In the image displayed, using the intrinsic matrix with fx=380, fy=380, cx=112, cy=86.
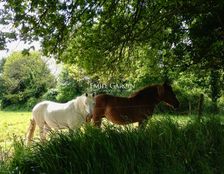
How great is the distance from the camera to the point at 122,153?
4629mm

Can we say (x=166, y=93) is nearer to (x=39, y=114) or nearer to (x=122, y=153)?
(x=39, y=114)

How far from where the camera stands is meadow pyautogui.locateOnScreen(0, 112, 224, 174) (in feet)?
14.1

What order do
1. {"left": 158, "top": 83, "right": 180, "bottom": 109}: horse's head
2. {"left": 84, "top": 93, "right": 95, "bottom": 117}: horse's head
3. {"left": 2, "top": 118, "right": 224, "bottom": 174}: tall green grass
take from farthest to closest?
1. {"left": 158, "top": 83, "right": 180, "bottom": 109}: horse's head
2. {"left": 84, "top": 93, "right": 95, "bottom": 117}: horse's head
3. {"left": 2, "top": 118, "right": 224, "bottom": 174}: tall green grass

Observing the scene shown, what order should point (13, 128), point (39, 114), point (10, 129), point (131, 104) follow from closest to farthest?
point (131, 104) → point (39, 114) → point (10, 129) → point (13, 128)

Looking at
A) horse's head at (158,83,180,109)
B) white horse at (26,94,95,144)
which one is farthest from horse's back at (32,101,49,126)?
horse's head at (158,83,180,109)

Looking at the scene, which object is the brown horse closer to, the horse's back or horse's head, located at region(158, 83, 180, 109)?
horse's head, located at region(158, 83, 180, 109)

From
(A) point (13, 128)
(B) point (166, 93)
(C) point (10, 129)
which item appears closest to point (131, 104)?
(B) point (166, 93)

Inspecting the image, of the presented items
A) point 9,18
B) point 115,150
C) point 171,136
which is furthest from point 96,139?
point 9,18

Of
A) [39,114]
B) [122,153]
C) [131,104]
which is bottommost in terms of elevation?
[122,153]

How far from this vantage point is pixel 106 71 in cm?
851

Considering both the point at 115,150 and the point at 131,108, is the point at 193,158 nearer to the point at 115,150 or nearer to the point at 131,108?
the point at 115,150

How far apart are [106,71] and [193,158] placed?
4.15 meters

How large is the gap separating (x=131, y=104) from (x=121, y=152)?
9.47 feet

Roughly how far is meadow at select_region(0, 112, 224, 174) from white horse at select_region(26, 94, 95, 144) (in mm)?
1786
